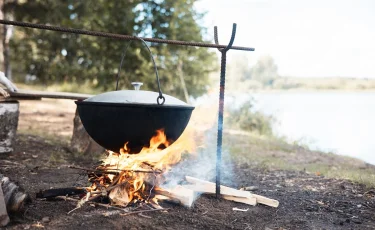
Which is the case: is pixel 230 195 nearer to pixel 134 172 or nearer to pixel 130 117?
pixel 134 172

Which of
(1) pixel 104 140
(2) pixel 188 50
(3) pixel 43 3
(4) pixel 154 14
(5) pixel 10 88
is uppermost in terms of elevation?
(3) pixel 43 3

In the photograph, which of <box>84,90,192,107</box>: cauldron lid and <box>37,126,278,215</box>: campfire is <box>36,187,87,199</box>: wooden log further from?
<box>84,90,192,107</box>: cauldron lid

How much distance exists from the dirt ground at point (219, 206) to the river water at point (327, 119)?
10.8 ft

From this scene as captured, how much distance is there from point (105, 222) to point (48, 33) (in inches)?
463

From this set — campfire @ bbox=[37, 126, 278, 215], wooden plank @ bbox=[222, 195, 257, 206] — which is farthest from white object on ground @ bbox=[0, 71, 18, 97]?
wooden plank @ bbox=[222, 195, 257, 206]

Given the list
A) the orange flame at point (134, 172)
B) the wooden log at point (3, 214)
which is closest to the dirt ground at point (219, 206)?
the wooden log at point (3, 214)

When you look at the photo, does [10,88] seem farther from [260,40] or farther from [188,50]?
[260,40]

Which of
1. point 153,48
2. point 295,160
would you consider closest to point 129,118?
point 295,160

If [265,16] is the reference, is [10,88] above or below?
below

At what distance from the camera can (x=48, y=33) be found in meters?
12.5

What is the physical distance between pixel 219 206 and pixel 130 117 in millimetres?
1037

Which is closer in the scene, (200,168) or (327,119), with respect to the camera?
(200,168)

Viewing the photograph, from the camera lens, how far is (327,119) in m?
10.1

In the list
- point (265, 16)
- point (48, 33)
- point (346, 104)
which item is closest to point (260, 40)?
point (265, 16)
